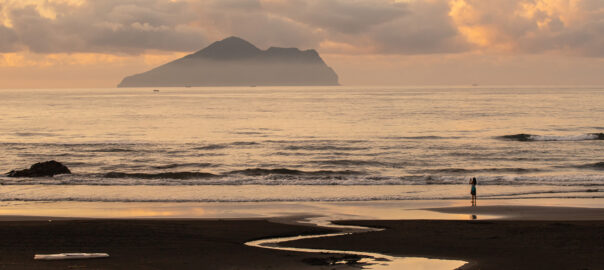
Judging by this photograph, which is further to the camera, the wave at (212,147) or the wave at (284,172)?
the wave at (212,147)

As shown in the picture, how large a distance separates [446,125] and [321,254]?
60791 mm

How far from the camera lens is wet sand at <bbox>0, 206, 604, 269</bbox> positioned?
587 inches

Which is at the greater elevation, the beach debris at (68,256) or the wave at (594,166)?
the beach debris at (68,256)

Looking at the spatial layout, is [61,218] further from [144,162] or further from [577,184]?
[577,184]

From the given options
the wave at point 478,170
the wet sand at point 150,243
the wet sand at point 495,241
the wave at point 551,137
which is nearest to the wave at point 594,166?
the wave at point 478,170

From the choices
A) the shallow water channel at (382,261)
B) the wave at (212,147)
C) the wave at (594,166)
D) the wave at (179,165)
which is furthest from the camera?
the wave at (212,147)

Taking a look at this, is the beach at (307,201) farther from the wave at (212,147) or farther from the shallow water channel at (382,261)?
the wave at (212,147)

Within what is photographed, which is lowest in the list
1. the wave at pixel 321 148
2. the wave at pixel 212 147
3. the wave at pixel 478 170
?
the wave at pixel 478 170

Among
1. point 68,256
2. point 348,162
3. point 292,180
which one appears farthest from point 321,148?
point 68,256

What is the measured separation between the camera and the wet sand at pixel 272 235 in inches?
587

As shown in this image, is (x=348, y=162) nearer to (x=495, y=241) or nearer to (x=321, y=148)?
(x=321, y=148)

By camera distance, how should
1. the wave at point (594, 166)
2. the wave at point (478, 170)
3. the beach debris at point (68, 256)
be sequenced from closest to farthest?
the beach debris at point (68, 256) < the wave at point (478, 170) < the wave at point (594, 166)

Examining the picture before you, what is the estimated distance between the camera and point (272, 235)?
1880 cm

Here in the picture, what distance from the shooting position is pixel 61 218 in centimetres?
2197
